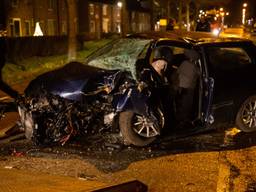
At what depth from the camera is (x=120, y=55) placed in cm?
732

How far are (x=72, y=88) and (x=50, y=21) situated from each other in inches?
1418

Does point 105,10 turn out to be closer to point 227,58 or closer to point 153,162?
point 227,58

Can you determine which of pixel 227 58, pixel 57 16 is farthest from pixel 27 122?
pixel 57 16

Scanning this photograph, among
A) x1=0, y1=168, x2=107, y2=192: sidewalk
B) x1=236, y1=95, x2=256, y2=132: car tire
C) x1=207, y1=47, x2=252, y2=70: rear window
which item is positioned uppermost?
x1=207, y1=47, x2=252, y2=70: rear window

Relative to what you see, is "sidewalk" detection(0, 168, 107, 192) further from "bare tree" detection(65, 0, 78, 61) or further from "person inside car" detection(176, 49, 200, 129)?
"bare tree" detection(65, 0, 78, 61)

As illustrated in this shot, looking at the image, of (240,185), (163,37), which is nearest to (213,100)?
(163,37)

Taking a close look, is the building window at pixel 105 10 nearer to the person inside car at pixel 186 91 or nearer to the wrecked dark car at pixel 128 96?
the wrecked dark car at pixel 128 96

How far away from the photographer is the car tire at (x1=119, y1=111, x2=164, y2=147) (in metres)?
6.67

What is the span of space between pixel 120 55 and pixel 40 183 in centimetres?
A: 276

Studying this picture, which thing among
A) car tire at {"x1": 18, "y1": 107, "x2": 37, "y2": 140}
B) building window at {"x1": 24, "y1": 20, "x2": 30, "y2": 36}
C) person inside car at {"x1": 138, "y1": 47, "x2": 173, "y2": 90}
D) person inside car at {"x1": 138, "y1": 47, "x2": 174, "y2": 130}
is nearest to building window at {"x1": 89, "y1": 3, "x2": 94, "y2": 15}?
building window at {"x1": 24, "y1": 20, "x2": 30, "y2": 36}

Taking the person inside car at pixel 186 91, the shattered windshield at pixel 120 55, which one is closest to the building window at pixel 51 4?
the shattered windshield at pixel 120 55

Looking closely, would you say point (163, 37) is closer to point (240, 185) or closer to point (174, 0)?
point (240, 185)

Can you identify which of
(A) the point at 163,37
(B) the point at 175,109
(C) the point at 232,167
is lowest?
(C) the point at 232,167

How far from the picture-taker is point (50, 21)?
136 ft
